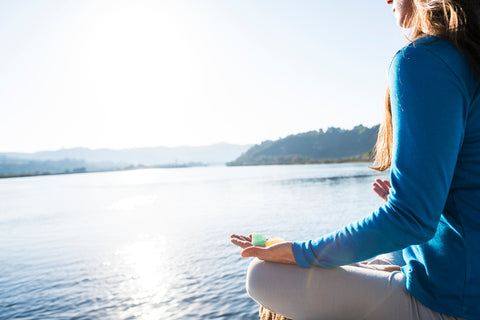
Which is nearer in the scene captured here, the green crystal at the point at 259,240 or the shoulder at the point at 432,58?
the shoulder at the point at 432,58

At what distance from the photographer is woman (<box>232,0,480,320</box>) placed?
122 cm

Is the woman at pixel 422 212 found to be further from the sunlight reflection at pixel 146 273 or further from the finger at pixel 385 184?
the sunlight reflection at pixel 146 273

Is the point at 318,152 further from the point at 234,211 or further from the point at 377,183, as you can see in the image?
the point at 377,183

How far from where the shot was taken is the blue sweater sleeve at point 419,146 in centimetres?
121

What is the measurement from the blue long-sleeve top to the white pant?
9 cm

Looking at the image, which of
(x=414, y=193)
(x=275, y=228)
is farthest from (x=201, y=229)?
(x=414, y=193)

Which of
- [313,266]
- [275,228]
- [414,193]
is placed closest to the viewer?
[414,193]

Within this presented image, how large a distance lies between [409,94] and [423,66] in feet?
0.35

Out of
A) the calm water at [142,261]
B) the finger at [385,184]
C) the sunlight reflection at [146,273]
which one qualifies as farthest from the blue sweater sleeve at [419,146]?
Answer: the sunlight reflection at [146,273]

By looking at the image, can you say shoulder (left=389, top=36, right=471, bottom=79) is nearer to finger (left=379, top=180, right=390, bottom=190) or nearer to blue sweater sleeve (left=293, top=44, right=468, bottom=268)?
blue sweater sleeve (left=293, top=44, right=468, bottom=268)

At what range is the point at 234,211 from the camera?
1554 centimetres

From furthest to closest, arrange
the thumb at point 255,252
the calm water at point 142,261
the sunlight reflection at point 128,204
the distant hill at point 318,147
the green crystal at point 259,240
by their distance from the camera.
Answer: the distant hill at point 318,147 < the sunlight reflection at point 128,204 < the calm water at point 142,261 < the green crystal at point 259,240 < the thumb at point 255,252

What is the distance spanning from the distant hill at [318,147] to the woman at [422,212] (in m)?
139

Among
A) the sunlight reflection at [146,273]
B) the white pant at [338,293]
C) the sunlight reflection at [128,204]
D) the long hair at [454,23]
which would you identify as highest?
the long hair at [454,23]
